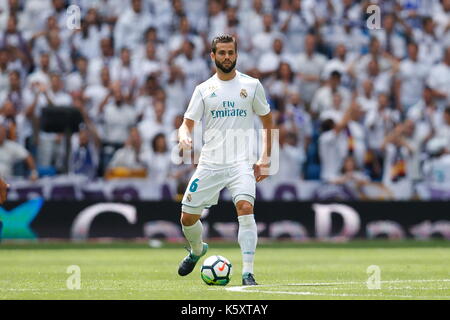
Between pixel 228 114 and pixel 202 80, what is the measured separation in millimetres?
11618

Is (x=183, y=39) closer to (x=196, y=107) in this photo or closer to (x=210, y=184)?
(x=196, y=107)

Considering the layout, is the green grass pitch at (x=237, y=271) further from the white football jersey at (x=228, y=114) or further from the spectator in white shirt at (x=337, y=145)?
the spectator in white shirt at (x=337, y=145)

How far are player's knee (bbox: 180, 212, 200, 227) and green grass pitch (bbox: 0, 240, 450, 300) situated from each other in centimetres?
69

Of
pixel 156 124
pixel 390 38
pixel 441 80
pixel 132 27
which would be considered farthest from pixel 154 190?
pixel 441 80

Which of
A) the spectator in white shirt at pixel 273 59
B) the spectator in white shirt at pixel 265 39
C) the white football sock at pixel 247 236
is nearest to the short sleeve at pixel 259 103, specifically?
the white football sock at pixel 247 236

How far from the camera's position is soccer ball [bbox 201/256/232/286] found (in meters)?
12.1

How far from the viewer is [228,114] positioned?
41.2 ft

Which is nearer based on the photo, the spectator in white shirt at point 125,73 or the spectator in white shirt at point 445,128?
the spectator in white shirt at point 445,128

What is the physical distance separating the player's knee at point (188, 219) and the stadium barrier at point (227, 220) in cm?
935

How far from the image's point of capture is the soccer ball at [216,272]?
478 inches

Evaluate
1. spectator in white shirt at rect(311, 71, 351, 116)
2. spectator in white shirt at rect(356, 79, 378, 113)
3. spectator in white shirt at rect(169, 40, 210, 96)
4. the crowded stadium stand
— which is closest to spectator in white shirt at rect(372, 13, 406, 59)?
the crowded stadium stand

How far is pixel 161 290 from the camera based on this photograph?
11.4 m

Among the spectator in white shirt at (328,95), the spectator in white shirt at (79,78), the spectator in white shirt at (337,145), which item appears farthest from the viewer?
the spectator in white shirt at (79,78)
